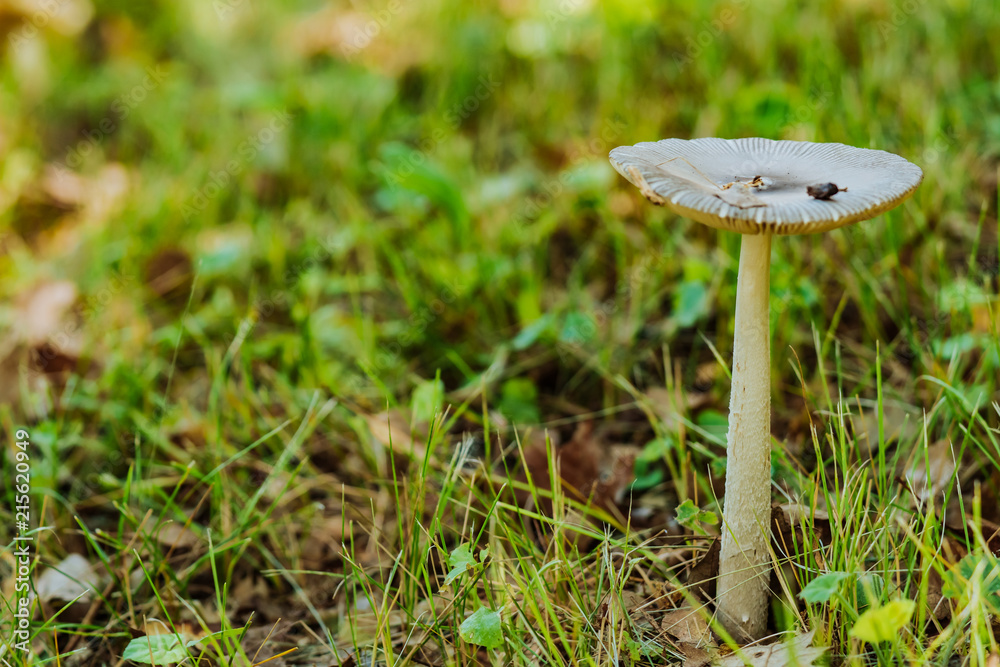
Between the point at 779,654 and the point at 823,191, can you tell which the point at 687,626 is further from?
the point at 823,191

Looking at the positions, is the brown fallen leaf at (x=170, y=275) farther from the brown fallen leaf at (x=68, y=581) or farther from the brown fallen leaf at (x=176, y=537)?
the brown fallen leaf at (x=68, y=581)

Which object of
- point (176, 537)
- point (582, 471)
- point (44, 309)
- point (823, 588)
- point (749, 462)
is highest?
point (749, 462)

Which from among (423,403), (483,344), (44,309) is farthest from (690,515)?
(44,309)

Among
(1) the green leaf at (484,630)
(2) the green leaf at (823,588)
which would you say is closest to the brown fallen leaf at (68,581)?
(1) the green leaf at (484,630)

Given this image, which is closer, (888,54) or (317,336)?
(317,336)

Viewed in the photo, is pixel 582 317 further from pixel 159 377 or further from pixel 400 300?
pixel 159 377

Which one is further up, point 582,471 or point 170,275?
point 170,275

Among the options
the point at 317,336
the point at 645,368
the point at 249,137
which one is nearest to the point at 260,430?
the point at 317,336
